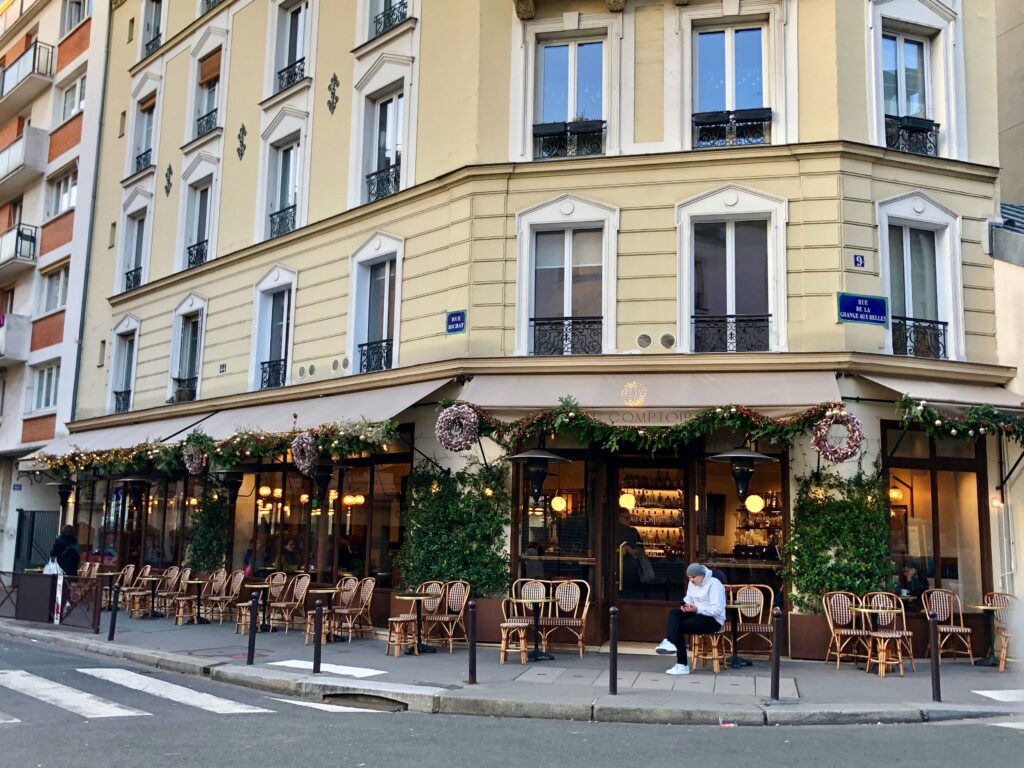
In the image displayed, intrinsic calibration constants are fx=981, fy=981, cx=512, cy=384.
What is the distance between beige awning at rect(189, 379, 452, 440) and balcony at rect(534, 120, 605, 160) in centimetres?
376

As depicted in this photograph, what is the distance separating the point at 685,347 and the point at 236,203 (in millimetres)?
10352

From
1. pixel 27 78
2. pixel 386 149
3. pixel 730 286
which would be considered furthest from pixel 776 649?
pixel 27 78

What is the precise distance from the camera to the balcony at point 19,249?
27.5 metres

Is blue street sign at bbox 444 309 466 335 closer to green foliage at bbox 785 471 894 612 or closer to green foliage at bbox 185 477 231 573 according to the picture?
green foliage at bbox 785 471 894 612

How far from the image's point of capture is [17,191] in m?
29.6


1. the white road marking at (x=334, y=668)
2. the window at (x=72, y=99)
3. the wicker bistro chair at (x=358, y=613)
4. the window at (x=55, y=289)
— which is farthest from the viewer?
the window at (x=72, y=99)

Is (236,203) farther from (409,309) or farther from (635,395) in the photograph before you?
(635,395)

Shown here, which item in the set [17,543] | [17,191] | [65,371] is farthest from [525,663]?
[17,191]

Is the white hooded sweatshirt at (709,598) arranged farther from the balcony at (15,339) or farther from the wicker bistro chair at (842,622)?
the balcony at (15,339)

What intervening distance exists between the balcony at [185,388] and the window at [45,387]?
279 inches

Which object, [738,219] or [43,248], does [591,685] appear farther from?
[43,248]

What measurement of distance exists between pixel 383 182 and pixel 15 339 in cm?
1606

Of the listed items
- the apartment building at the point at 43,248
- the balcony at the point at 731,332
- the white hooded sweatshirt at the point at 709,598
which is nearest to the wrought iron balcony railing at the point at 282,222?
the balcony at the point at 731,332

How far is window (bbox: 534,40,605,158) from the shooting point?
47.6 feet
